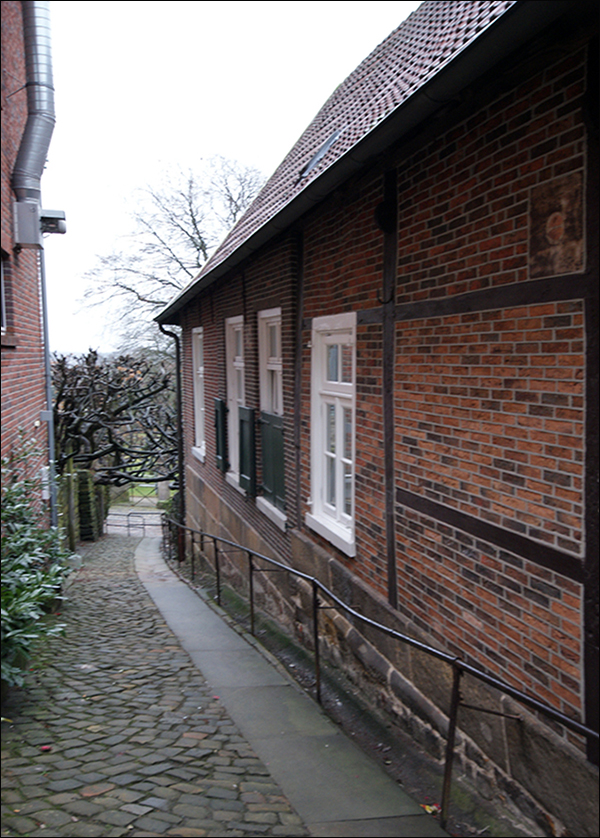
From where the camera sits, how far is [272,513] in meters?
8.24

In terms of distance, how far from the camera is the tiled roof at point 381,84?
155 inches

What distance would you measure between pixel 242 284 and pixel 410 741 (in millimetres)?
6518

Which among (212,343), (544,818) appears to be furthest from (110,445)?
(544,818)

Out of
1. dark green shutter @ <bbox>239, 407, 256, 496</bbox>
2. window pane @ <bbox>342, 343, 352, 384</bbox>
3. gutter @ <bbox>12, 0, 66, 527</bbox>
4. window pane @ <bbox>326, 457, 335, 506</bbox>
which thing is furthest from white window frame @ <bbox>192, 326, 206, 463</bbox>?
window pane @ <bbox>342, 343, 352, 384</bbox>

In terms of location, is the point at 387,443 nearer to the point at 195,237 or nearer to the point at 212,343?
the point at 212,343

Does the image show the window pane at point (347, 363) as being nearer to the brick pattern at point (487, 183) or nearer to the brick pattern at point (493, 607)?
the brick pattern at point (487, 183)

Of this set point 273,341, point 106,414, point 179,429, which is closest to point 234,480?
point 273,341

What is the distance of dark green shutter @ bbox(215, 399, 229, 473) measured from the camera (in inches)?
428

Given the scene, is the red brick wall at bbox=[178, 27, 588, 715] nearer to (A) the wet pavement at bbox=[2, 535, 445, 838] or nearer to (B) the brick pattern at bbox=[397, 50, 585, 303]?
(B) the brick pattern at bbox=[397, 50, 585, 303]

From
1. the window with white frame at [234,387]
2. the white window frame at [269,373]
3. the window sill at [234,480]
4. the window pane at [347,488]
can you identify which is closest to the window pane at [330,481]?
the window pane at [347,488]

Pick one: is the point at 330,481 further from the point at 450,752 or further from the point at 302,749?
the point at 450,752

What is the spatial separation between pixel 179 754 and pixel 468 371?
2.75 meters

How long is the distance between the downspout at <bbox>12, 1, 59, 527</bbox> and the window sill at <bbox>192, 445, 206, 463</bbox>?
618 cm

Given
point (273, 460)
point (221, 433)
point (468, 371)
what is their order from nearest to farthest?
point (468, 371)
point (273, 460)
point (221, 433)
